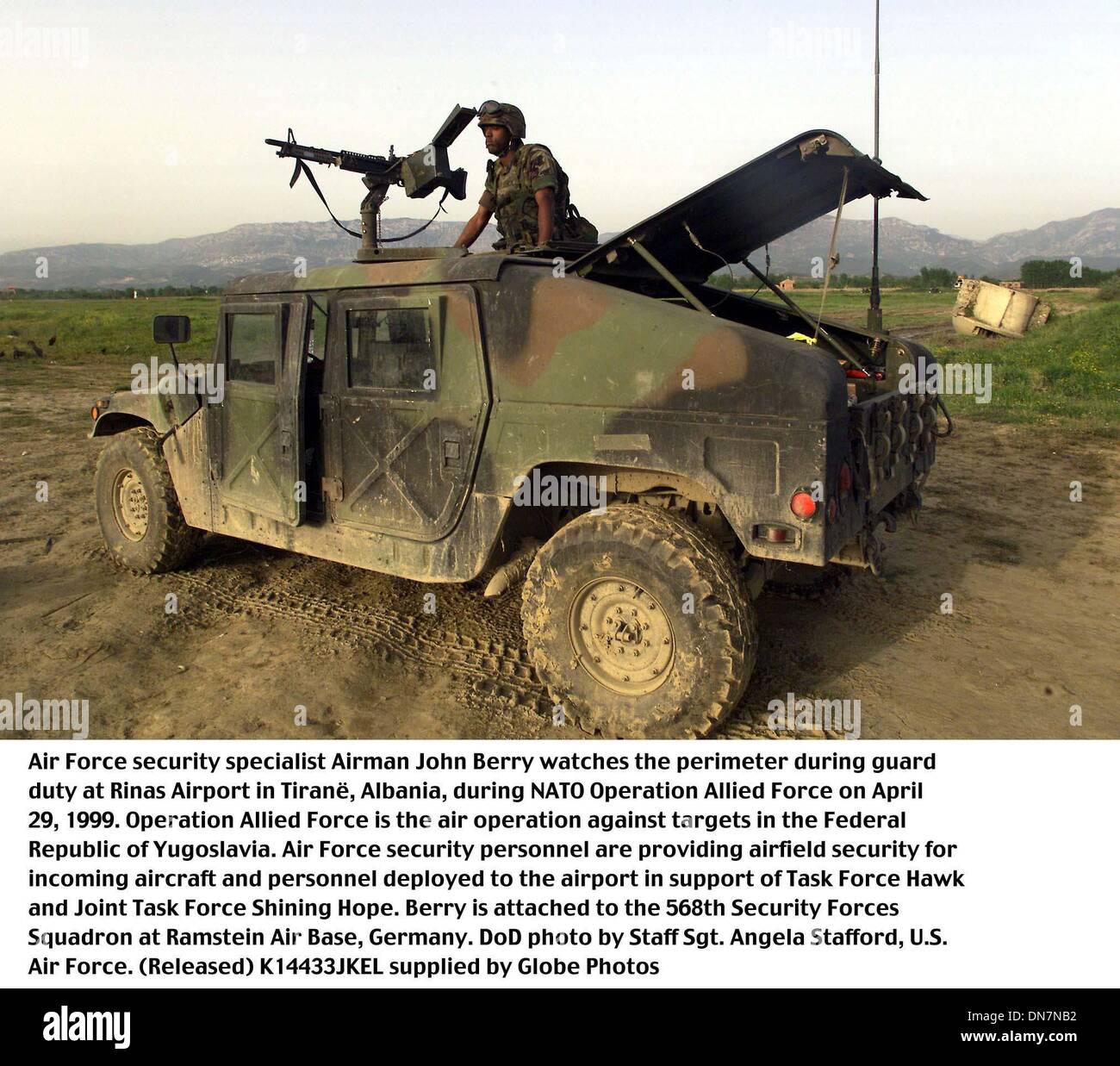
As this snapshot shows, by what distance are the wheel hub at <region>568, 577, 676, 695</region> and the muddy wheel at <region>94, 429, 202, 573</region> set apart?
131 inches

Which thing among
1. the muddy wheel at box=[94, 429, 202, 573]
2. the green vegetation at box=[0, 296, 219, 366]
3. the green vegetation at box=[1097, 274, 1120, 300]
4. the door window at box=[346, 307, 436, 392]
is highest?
the green vegetation at box=[1097, 274, 1120, 300]

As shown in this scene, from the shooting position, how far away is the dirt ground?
4098mm

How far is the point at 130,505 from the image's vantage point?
20.1 ft

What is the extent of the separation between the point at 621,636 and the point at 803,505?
987 millimetres

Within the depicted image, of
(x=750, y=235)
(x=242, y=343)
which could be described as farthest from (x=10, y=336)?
(x=750, y=235)

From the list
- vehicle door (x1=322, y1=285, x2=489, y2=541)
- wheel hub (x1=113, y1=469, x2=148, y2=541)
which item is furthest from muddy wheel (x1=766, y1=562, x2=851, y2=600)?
wheel hub (x1=113, y1=469, x2=148, y2=541)

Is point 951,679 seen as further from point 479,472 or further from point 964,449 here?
point 964,449

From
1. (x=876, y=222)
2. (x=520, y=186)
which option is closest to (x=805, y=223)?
(x=876, y=222)

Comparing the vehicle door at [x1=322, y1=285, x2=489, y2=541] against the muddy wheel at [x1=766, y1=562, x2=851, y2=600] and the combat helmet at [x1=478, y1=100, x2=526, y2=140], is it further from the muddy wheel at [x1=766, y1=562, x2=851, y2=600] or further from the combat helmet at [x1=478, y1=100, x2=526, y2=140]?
the muddy wheel at [x1=766, y1=562, x2=851, y2=600]

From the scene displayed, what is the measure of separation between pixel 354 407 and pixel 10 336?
1278 inches

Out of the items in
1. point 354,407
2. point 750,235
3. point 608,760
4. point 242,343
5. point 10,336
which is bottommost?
point 608,760

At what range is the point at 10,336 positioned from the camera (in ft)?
101

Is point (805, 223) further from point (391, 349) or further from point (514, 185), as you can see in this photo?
point (391, 349)

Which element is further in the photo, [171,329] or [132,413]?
[132,413]
